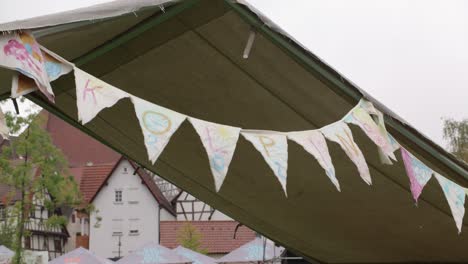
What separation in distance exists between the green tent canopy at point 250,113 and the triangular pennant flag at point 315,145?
2.31ft

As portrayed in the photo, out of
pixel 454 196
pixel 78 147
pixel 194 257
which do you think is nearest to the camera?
pixel 454 196

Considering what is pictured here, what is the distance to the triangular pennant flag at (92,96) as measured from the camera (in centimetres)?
337

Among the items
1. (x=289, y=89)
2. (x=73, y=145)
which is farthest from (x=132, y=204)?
(x=289, y=89)

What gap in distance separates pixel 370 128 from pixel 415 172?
1.47 feet

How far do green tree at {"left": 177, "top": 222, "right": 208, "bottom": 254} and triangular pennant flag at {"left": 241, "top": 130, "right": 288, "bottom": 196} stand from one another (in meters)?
33.7

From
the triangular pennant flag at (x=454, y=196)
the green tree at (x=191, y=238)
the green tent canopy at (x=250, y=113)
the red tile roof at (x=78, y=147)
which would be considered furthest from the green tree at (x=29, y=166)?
the red tile roof at (x=78, y=147)

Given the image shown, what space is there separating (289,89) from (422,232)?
319 cm

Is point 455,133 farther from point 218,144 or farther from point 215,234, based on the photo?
point 218,144

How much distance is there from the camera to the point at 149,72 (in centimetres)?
538

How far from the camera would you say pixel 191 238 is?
3791 cm

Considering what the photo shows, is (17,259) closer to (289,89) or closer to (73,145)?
(289,89)

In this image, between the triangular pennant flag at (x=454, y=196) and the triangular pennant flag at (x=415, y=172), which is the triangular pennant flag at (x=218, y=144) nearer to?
the triangular pennant flag at (x=415, y=172)

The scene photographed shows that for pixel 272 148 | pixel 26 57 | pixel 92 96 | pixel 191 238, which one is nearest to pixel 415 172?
pixel 272 148

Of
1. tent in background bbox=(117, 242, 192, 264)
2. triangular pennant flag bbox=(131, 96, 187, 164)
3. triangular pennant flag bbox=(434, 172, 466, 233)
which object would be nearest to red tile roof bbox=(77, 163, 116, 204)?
tent in background bbox=(117, 242, 192, 264)
